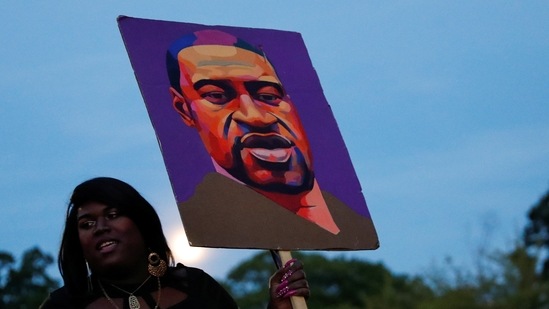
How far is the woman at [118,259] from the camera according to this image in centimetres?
587

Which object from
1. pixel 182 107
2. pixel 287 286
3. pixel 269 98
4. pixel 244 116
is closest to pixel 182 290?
pixel 287 286

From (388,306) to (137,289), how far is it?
99.0 ft

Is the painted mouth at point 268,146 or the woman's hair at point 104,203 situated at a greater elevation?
the painted mouth at point 268,146

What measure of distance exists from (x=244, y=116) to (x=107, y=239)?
115 centimetres

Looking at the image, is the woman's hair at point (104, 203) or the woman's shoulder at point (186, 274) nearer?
the woman's hair at point (104, 203)

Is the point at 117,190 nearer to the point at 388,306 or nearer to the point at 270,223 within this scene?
the point at 270,223

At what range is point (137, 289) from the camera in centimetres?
595

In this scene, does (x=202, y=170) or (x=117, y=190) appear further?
(x=202, y=170)

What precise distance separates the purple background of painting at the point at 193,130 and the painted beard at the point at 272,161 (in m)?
0.10

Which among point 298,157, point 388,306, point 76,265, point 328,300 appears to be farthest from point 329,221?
point 328,300

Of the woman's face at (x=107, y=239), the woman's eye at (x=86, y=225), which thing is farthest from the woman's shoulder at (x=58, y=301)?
the woman's eye at (x=86, y=225)

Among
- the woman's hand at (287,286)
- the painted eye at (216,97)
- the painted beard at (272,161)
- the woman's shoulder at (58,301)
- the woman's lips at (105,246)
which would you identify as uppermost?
the painted eye at (216,97)

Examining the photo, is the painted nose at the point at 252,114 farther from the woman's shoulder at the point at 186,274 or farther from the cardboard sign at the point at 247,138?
the woman's shoulder at the point at 186,274

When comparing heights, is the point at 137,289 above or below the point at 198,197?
below
